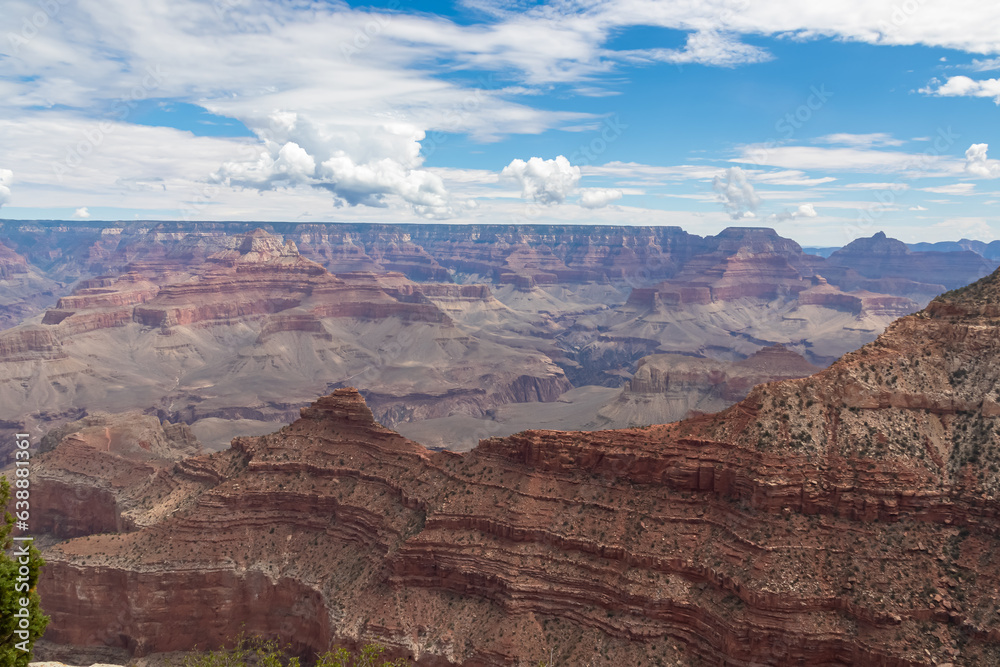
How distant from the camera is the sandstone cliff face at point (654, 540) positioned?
48.4 metres

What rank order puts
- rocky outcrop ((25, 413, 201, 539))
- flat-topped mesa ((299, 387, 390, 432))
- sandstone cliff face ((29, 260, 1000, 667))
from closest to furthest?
1. sandstone cliff face ((29, 260, 1000, 667))
2. flat-topped mesa ((299, 387, 390, 432))
3. rocky outcrop ((25, 413, 201, 539))

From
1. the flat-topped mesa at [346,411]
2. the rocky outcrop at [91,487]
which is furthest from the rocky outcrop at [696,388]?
the rocky outcrop at [91,487]

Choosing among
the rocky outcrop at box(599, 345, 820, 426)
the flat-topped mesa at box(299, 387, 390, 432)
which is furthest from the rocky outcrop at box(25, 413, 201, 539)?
the rocky outcrop at box(599, 345, 820, 426)

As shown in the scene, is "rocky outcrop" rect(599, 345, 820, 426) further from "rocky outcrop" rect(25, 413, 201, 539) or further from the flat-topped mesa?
"rocky outcrop" rect(25, 413, 201, 539)

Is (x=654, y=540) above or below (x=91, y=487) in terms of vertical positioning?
above

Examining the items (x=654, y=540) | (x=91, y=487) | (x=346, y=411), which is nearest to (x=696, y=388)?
(x=346, y=411)

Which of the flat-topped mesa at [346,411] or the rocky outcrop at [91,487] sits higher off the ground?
the flat-topped mesa at [346,411]

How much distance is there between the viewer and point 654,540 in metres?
55.6

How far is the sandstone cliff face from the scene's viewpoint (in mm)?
48406

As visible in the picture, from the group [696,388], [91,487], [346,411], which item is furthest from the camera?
[696,388]

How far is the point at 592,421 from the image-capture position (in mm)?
192375

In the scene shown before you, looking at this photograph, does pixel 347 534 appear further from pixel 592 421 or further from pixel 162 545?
pixel 592 421

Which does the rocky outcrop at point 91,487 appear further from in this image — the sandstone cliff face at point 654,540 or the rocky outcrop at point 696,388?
the rocky outcrop at point 696,388

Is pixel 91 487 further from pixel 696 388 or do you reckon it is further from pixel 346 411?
pixel 696 388
